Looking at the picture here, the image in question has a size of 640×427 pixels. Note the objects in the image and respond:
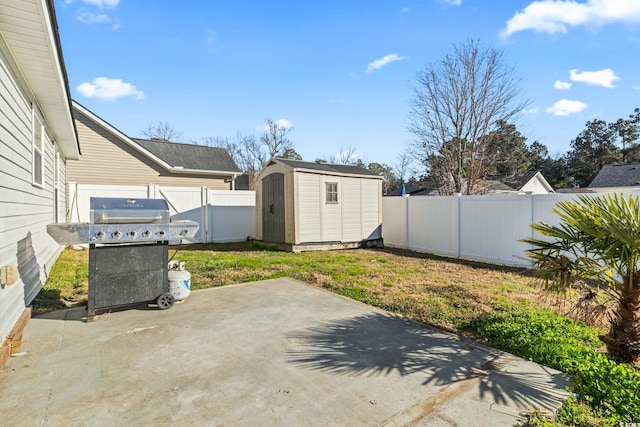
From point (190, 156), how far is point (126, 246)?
13261 millimetres

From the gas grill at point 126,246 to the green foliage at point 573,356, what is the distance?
384cm

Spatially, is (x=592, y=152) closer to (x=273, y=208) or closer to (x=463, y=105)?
(x=463, y=105)

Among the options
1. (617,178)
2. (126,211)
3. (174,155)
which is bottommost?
(126,211)

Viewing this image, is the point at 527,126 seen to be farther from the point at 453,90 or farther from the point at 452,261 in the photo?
the point at 452,261

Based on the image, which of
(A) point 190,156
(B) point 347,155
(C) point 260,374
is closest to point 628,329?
(C) point 260,374

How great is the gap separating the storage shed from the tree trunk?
7.81m

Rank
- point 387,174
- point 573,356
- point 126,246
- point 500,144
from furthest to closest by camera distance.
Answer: point 387,174 → point 500,144 → point 126,246 → point 573,356

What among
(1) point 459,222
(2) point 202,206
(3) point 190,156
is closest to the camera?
(1) point 459,222

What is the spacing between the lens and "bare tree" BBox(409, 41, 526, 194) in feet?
47.0

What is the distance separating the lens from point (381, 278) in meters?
6.35

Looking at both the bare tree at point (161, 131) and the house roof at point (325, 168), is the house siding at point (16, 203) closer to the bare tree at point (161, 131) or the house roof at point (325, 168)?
A: the house roof at point (325, 168)

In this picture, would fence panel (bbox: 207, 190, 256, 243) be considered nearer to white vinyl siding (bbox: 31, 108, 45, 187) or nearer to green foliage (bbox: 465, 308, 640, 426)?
white vinyl siding (bbox: 31, 108, 45, 187)

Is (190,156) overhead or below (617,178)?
overhead

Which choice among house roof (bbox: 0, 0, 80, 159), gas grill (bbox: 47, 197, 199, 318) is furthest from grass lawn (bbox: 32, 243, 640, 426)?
house roof (bbox: 0, 0, 80, 159)
